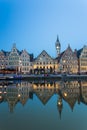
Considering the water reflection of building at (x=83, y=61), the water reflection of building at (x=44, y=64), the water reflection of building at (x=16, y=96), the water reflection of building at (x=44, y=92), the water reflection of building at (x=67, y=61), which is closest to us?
the water reflection of building at (x=16, y=96)

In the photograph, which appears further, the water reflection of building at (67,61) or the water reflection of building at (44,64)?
the water reflection of building at (67,61)

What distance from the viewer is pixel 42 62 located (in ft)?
213

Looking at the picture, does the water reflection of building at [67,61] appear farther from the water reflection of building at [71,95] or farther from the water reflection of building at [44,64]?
the water reflection of building at [71,95]

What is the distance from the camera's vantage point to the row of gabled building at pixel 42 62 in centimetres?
6328

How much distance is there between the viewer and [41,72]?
210 ft

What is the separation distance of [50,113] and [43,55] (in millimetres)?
52216

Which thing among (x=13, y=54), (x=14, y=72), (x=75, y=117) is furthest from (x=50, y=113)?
(x=13, y=54)

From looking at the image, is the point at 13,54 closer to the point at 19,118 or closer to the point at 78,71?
the point at 78,71

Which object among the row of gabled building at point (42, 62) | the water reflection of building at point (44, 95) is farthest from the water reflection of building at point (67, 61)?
the water reflection of building at point (44, 95)

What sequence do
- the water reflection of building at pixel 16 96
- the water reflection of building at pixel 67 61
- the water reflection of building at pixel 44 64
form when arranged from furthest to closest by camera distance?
the water reflection of building at pixel 67 61, the water reflection of building at pixel 44 64, the water reflection of building at pixel 16 96

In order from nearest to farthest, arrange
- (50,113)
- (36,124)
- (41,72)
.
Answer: (36,124) < (50,113) < (41,72)

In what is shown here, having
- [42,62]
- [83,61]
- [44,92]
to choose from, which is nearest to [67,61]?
[83,61]

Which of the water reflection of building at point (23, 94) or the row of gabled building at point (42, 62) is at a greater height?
the row of gabled building at point (42, 62)

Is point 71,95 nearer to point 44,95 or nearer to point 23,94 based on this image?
point 44,95
